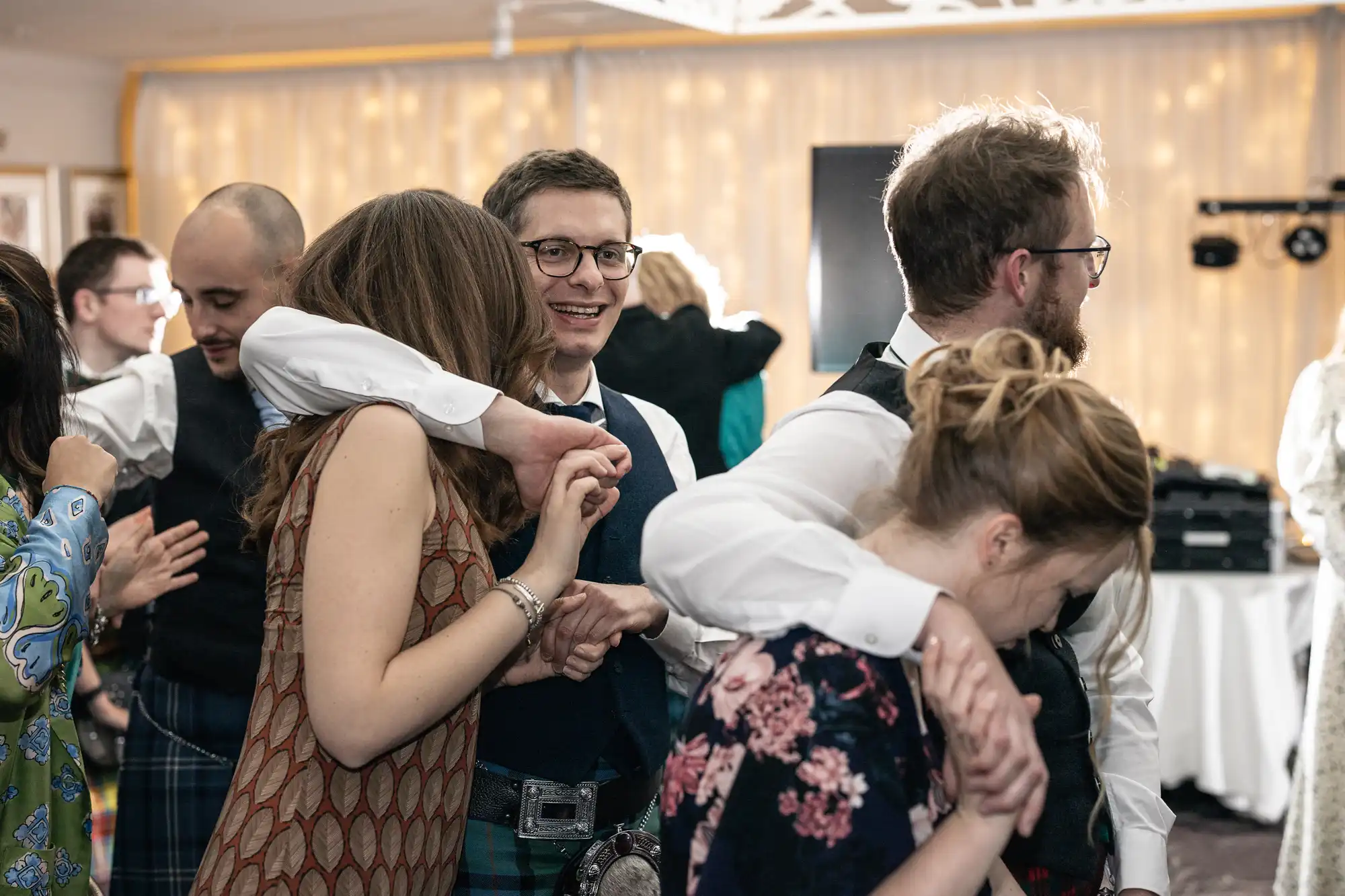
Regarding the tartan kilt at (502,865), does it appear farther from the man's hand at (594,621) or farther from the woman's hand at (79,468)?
the woman's hand at (79,468)

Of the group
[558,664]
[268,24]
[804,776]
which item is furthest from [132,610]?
[268,24]

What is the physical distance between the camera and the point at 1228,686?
4.48 meters

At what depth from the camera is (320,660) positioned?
1212 millimetres

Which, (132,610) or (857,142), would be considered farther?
(857,142)

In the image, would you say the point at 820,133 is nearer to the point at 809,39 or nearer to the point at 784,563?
the point at 809,39

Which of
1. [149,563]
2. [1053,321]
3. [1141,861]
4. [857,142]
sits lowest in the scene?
[1141,861]

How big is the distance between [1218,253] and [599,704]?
4742 mm

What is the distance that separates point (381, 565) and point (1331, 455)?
268 centimetres

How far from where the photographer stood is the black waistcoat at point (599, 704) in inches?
63.2

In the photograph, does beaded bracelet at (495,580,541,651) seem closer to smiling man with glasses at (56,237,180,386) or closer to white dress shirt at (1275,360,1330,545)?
white dress shirt at (1275,360,1330,545)

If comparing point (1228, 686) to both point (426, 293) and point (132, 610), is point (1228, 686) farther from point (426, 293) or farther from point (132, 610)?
point (426, 293)

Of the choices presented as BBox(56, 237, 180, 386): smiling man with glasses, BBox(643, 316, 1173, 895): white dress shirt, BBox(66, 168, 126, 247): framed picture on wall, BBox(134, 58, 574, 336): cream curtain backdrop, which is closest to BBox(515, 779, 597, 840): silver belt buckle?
BBox(643, 316, 1173, 895): white dress shirt

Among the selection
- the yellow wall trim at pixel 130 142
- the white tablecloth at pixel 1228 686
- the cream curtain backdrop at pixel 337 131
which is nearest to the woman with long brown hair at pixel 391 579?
the white tablecloth at pixel 1228 686

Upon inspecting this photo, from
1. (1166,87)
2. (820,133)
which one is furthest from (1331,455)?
(820,133)
